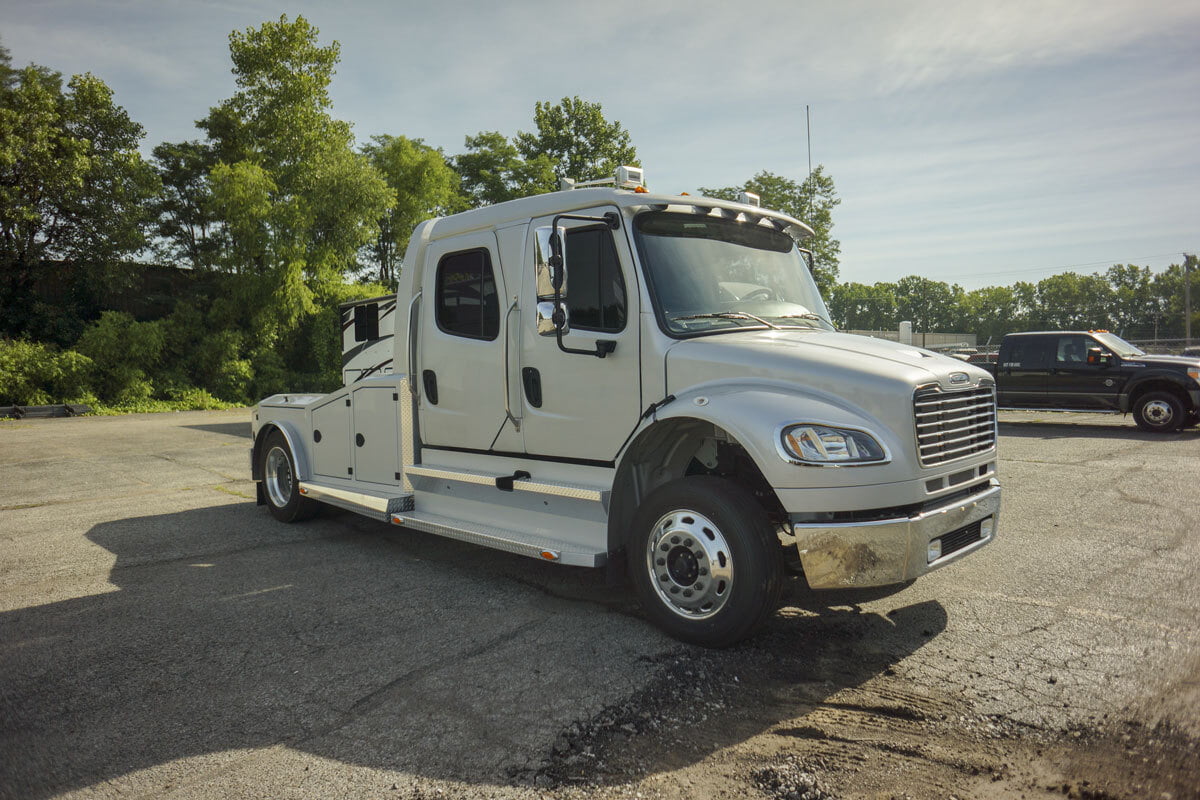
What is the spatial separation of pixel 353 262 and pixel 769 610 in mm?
27779

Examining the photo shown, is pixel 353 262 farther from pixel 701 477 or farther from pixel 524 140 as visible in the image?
pixel 701 477

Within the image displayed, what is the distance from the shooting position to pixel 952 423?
13.6 feet

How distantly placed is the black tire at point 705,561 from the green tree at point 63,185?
26866mm

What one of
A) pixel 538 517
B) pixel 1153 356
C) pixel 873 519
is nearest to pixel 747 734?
pixel 873 519

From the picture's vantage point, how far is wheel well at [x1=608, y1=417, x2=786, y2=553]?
4379 millimetres

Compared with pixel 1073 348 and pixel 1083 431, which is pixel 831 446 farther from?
pixel 1073 348

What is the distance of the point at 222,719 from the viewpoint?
3.47 meters

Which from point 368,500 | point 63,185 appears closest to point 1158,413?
point 368,500

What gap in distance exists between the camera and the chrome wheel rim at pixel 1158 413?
14.2 m

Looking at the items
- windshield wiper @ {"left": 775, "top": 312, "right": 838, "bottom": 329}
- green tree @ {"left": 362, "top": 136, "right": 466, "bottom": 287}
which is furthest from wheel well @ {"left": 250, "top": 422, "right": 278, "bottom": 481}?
green tree @ {"left": 362, "top": 136, "right": 466, "bottom": 287}

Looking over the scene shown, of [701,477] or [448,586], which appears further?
[448,586]

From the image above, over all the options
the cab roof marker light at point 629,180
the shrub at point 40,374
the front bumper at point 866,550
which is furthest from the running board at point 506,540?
the shrub at point 40,374

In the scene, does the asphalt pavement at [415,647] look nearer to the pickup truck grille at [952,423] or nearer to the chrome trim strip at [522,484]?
the chrome trim strip at [522,484]

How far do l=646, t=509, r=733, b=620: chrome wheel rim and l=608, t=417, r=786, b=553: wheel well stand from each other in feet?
0.91
